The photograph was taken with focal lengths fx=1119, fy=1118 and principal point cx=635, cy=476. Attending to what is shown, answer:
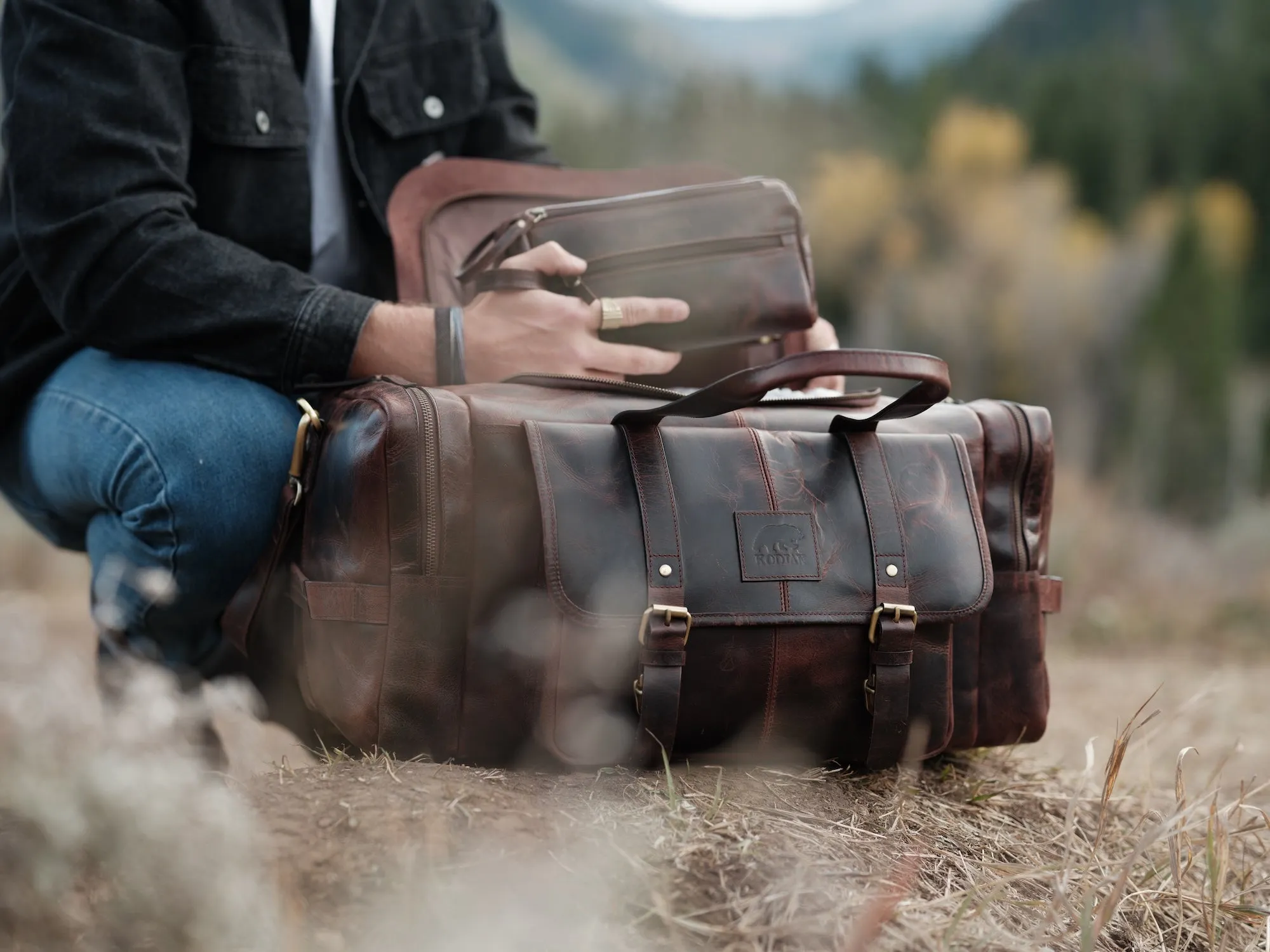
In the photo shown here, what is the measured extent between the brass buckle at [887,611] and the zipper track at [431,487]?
62cm

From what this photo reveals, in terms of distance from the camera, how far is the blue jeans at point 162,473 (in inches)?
71.2

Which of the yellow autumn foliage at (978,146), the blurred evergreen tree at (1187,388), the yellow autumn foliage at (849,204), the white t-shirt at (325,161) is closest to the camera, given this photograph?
the white t-shirt at (325,161)

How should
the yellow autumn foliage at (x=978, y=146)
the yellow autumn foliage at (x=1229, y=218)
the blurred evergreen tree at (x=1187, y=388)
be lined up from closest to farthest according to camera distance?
the blurred evergreen tree at (x=1187, y=388) < the yellow autumn foliage at (x=1229, y=218) < the yellow autumn foliage at (x=978, y=146)

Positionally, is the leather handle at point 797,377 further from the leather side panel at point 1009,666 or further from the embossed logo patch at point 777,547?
the leather side panel at point 1009,666

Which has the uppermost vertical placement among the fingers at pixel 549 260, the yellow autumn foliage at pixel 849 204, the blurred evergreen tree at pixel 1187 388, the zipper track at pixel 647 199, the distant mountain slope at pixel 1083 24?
the distant mountain slope at pixel 1083 24

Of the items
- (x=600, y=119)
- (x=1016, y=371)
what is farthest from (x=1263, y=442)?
(x=600, y=119)

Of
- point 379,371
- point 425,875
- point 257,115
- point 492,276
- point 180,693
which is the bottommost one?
point 180,693

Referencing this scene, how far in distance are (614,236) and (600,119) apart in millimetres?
46746

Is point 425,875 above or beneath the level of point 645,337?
beneath

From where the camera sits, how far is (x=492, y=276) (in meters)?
1.85

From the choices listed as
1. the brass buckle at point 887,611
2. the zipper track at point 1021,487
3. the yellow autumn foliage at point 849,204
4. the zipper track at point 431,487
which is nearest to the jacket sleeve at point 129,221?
the zipper track at point 431,487

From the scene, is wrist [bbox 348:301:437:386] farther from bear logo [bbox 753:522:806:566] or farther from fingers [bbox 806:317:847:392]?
fingers [bbox 806:317:847:392]

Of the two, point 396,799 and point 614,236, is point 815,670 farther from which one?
point 614,236

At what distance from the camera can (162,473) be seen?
180 cm
